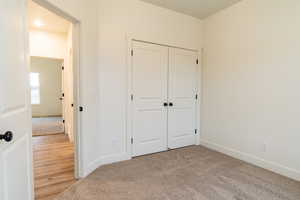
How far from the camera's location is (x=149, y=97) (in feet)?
10.1

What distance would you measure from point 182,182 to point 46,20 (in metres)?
4.16

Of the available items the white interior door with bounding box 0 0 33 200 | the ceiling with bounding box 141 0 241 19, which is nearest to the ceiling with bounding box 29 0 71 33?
the ceiling with bounding box 141 0 241 19

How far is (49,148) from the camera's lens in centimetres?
339

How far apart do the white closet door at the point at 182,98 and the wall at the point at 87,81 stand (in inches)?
57.7

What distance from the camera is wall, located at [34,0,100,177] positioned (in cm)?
223

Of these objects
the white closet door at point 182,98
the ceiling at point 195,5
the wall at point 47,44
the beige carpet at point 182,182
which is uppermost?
the ceiling at point 195,5

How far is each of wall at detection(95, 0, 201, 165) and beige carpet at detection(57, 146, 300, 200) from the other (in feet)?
1.33

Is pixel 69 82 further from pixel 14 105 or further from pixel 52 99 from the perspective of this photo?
pixel 52 99

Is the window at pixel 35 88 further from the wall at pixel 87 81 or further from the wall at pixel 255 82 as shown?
the wall at pixel 255 82

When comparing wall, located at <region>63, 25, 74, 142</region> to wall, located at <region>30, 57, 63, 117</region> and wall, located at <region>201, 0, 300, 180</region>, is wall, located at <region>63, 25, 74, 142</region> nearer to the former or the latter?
wall, located at <region>201, 0, 300, 180</region>

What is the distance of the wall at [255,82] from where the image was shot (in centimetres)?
230

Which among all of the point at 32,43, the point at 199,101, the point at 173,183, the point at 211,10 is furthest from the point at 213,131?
the point at 32,43

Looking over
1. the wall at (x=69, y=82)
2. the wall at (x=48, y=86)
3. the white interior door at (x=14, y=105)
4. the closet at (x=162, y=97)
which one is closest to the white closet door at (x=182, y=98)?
the closet at (x=162, y=97)

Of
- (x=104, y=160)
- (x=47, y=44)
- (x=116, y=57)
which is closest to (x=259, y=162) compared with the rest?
(x=104, y=160)
